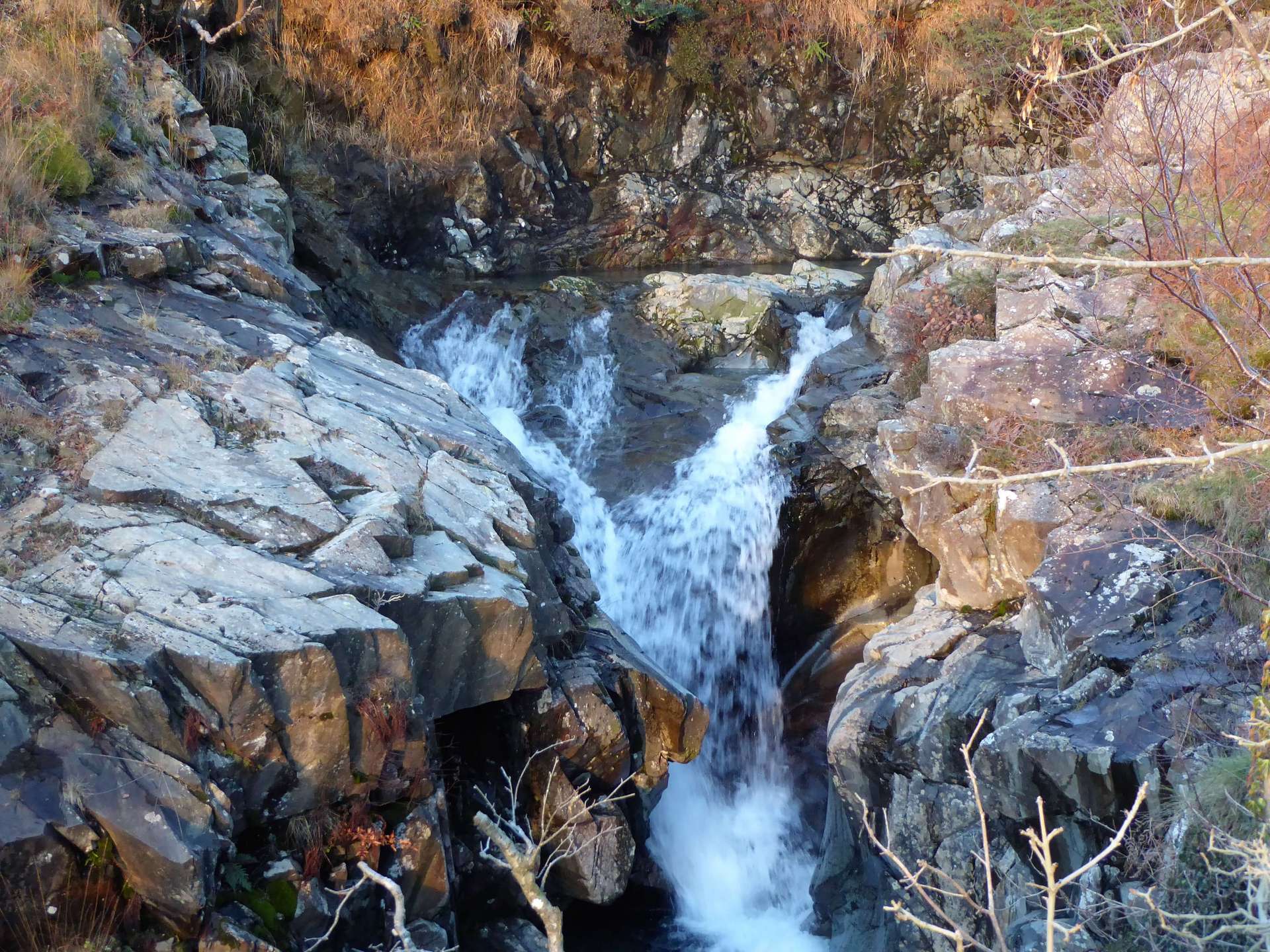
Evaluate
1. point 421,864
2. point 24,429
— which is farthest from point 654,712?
point 24,429

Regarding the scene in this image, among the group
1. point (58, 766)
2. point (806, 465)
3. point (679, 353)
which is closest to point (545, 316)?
point (679, 353)

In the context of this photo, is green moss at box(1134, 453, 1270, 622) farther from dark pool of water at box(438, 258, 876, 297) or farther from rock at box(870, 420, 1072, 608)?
dark pool of water at box(438, 258, 876, 297)

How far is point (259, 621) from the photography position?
4.28 m

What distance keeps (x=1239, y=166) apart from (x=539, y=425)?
20.3 ft

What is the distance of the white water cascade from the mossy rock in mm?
4187

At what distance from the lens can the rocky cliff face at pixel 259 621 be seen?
154 inches

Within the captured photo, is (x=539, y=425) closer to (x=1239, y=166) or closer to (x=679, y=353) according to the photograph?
(x=679, y=353)

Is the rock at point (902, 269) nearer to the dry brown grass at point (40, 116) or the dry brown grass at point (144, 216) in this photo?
the dry brown grass at point (144, 216)

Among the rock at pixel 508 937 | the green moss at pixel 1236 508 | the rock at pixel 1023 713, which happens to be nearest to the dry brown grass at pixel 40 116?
the rock at pixel 508 937

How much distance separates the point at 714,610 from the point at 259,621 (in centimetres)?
448

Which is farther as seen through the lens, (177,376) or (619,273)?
(619,273)

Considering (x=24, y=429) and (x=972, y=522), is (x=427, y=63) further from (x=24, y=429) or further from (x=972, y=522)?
(x=972, y=522)

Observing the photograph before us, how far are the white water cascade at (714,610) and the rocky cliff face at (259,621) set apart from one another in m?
1.16

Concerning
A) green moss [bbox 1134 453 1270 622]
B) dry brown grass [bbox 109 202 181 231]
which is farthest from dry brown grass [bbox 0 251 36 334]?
green moss [bbox 1134 453 1270 622]
